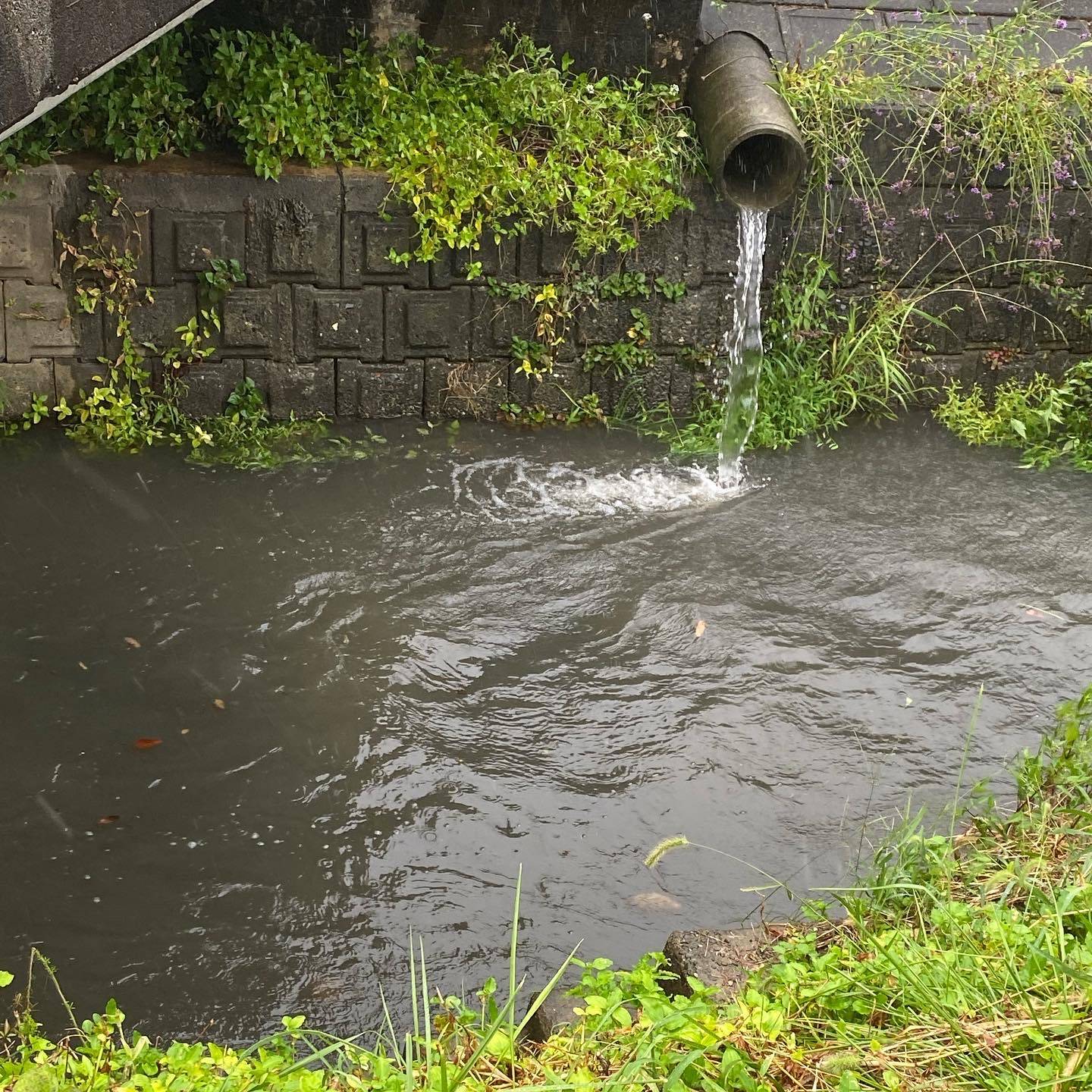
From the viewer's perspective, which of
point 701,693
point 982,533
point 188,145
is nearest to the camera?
point 701,693

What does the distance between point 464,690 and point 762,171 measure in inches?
137

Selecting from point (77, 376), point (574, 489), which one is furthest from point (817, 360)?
point (77, 376)

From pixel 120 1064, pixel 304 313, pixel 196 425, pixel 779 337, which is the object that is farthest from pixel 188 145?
pixel 120 1064

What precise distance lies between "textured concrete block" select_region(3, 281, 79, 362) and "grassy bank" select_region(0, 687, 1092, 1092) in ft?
12.6

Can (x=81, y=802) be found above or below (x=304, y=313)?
below

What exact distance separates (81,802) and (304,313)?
312 centimetres

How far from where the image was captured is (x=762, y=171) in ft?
21.0

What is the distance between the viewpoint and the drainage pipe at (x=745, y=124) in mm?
5953

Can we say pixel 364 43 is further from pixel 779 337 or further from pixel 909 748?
pixel 909 748

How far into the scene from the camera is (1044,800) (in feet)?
10.7

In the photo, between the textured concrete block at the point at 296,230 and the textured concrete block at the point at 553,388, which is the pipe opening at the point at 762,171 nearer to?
the textured concrete block at the point at 553,388

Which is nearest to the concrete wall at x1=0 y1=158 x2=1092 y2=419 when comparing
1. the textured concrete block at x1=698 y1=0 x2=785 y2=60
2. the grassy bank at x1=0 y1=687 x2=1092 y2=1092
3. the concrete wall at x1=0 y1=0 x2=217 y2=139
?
the textured concrete block at x1=698 y1=0 x2=785 y2=60

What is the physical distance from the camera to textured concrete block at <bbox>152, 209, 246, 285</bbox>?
5.86 meters

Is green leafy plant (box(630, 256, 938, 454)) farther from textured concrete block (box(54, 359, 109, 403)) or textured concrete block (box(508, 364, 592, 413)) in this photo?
textured concrete block (box(54, 359, 109, 403))
